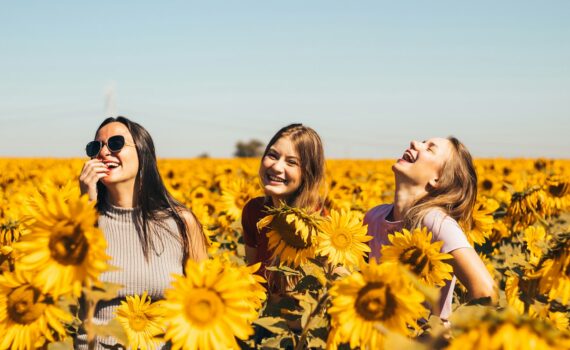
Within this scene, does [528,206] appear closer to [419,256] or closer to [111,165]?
[419,256]

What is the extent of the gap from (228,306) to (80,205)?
0.49 metres

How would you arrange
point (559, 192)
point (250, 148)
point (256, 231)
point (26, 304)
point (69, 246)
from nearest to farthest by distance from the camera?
point (69, 246)
point (26, 304)
point (256, 231)
point (559, 192)
point (250, 148)

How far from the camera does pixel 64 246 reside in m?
1.75

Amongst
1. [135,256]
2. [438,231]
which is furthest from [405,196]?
[135,256]

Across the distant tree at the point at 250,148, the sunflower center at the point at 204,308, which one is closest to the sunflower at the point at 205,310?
the sunflower center at the point at 204,308

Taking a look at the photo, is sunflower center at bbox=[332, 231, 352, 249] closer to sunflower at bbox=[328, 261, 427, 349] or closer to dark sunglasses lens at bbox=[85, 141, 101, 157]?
sunflower at bbox=[328, 261, 427, 349]

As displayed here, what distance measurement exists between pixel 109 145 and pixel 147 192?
33cm

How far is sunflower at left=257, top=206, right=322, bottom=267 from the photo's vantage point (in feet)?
8.71

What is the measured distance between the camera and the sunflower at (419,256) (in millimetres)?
2338

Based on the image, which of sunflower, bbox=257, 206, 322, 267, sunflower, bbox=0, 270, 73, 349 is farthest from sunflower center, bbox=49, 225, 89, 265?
sunflower, bbox=257, 206, 322, 267

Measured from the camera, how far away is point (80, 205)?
169 centimetres

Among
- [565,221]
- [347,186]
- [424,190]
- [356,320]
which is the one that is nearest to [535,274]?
[356,320]

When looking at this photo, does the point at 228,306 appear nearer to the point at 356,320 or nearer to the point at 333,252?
the point at 356,320

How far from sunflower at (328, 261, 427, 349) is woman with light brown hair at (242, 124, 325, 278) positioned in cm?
187
